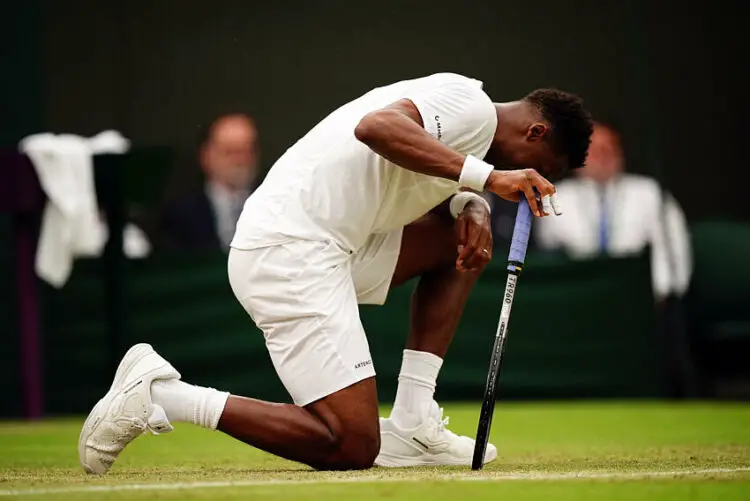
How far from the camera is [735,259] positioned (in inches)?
372

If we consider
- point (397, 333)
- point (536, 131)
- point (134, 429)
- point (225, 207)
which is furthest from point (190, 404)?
point (225, 207)

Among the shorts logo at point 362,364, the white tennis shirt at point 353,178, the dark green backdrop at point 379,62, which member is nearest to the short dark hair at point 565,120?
the white tennis shirt at point 353,178

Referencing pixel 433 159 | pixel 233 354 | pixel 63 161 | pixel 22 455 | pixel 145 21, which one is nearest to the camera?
pixel 433 159

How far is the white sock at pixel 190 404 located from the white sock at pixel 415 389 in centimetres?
74

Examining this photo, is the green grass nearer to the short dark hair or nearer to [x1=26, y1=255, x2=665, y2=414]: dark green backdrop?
[x1=26, y1=255, x2=665, y2=414]: dark green backdrop

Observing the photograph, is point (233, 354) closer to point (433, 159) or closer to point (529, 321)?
point (529, 321)

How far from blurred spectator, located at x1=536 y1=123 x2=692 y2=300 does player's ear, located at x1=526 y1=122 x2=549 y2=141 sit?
4.44 m

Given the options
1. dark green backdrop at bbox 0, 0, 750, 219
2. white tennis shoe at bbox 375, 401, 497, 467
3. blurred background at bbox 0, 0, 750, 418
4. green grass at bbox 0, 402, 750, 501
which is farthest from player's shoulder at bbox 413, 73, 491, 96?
dark green backdrop at bbox 0, 0, 750, 219

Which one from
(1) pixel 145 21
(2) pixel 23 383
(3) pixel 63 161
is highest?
(1) pixel 145 21

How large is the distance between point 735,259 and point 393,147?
5.60 m

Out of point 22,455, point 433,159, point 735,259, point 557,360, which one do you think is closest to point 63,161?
point 22,455

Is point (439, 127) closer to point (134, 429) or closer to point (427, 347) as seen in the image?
point (427, 347)

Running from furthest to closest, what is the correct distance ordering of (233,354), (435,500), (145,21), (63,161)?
1. (145,21)
2. (233,354)
3. (63,161)
4. (435,500)

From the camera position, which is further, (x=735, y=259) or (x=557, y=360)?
(x=735, y=259)
